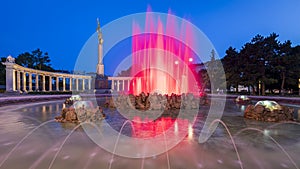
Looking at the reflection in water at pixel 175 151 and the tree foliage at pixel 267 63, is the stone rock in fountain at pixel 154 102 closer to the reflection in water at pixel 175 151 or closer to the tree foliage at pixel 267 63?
the reflection in water at pixel 175 151

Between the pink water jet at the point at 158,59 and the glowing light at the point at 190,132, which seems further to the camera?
the pink water jet at the point at 158,59

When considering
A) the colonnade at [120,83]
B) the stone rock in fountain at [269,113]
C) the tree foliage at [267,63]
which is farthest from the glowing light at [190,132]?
the colonnade at [120,83]

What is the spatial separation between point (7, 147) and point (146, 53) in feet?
63.6

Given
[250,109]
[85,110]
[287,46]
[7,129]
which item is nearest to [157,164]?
[85,110]

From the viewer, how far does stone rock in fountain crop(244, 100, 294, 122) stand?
467 inches

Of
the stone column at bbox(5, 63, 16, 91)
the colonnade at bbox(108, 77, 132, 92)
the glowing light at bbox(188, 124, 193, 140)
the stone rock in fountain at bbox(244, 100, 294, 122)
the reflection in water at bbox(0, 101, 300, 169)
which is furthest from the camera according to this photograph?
the colonnade at bbox(108, 77, 132, 92)

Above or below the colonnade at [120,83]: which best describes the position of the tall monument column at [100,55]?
above

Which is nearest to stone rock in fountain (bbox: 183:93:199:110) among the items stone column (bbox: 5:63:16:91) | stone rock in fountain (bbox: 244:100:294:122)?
stone rock in fountain (bbox: 244:100:294:122)

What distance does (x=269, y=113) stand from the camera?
39.6ft

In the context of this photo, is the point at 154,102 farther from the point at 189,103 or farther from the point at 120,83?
the point at 120,83

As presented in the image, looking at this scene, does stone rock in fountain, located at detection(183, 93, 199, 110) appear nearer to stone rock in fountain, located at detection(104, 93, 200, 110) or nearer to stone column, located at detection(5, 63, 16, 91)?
stone rock in fountain, located at detection(104, 93, 200, 110)

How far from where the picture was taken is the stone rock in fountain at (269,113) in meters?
11.9

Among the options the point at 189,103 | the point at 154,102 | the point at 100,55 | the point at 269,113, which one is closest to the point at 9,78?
the point at 100,55

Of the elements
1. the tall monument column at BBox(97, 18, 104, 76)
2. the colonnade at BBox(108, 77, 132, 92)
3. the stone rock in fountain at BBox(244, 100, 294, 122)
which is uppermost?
the tall monument column at BBox(97, 18, 104, 76)
